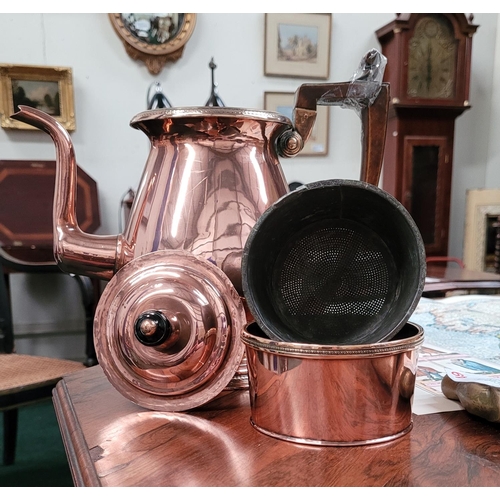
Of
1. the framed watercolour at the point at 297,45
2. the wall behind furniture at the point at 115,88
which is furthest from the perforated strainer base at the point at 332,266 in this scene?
the framed watercolour at the point at 297,45

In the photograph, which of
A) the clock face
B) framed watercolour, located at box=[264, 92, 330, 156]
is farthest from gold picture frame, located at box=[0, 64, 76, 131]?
the clock face

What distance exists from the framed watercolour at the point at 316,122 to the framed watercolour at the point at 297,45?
0.40 ft

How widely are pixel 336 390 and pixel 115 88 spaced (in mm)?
2362

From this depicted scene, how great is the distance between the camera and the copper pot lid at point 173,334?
463mm

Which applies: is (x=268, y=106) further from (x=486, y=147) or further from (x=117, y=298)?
(x=117, y=298)

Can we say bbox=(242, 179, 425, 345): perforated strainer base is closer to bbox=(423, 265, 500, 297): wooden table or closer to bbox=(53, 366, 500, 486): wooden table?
bbox=(53, 366, 500, 486): wooden table

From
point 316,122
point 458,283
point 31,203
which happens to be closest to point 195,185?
point 458,283

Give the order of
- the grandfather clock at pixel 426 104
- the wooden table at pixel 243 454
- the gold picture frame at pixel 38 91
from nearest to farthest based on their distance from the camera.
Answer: the wooden table at pixel 243 454 → the gold picture frame at pixel 38 91 → the grandfather clock at pixel 426 104

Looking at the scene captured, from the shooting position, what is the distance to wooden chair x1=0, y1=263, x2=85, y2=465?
1187mm

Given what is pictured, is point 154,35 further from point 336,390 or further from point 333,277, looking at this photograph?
point 336,390

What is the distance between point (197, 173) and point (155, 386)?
0.75 ft

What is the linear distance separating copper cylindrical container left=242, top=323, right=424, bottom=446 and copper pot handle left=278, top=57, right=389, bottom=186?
265mm

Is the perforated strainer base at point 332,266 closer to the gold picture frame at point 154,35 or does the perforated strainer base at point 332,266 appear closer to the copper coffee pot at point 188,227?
the copper coffee pot at point 188,227

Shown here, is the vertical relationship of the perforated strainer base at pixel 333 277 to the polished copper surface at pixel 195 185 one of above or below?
below
